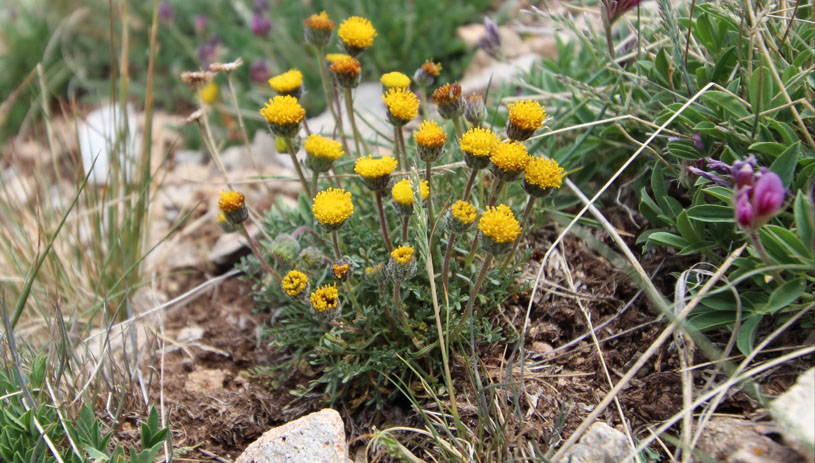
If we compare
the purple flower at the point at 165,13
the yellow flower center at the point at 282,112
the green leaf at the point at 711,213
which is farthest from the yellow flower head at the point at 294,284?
the purple flower at the point at 165,13

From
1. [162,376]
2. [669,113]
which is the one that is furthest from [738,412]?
[162,376]

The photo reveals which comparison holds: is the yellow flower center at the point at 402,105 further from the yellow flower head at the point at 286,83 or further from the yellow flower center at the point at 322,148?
the yellow flower head at the point at 286,83

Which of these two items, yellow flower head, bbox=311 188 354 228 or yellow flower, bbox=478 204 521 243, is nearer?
yellow flower, bbox=478 204 521 243

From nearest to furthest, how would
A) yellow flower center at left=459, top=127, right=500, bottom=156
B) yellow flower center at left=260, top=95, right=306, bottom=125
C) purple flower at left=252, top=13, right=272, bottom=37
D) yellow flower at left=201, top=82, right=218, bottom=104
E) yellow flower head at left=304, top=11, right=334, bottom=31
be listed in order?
yellow flower center at left=459, top=127, right=500, bottom=156, yellow flower center at left=260, top=95, right=306, bottom=125, yellow flower head at left=304, top=11, right=334, bottom=31, purple flower at left=252, top=13, right=272, bottom=37, yellow flower at left=201, top=82, right=218, bottom=104

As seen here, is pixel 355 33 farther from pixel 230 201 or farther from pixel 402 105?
pixel 230 201

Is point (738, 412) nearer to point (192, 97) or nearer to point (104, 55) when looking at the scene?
point (192, 97)

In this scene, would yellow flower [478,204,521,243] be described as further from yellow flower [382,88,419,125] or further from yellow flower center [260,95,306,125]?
yellow flower center [260,95,306,125]

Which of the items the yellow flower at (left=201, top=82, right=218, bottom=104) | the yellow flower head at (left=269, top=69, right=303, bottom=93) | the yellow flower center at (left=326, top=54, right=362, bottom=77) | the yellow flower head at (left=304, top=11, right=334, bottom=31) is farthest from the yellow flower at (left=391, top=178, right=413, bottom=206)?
the yellow flower at (left=201, top=82, right=218, bottom=104)
